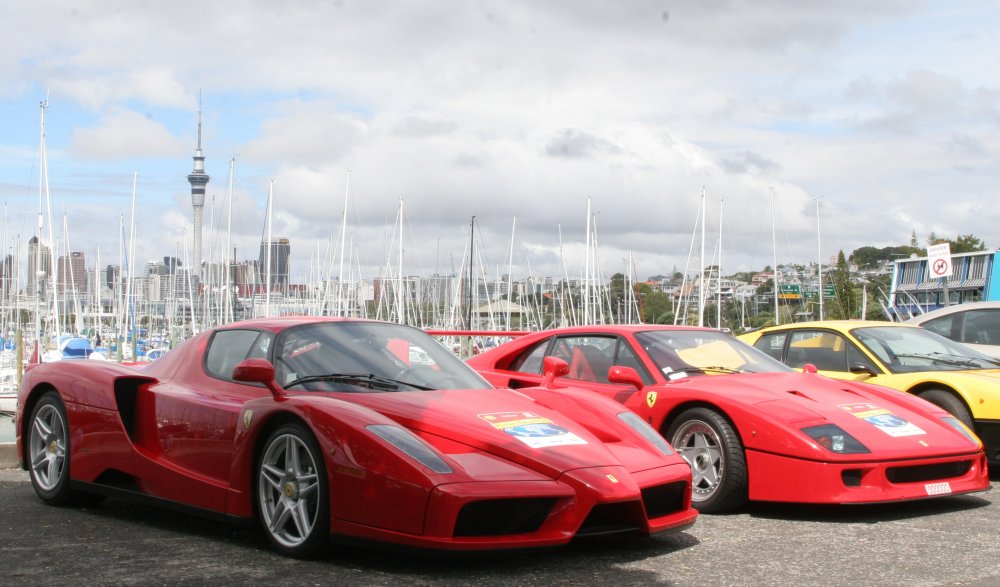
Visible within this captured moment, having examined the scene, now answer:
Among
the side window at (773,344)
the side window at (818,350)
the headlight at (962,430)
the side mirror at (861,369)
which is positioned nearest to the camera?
the headlight at (962,430)

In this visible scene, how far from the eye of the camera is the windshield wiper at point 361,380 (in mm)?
5375

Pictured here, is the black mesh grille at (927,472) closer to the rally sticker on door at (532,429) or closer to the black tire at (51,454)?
the rally sticker on door at (532,429)

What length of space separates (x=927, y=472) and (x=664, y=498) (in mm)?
2154

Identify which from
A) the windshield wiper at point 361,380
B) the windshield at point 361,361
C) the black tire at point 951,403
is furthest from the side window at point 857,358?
the windshield wiper at point 361,380

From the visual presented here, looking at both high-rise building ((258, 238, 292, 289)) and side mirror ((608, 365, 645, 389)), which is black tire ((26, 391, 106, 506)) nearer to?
side mirror ((608, 365, 645, 389))

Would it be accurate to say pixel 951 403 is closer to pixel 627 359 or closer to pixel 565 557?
pixel 627 359

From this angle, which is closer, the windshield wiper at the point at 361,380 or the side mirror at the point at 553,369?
the windshield wiper at the point at 361,380

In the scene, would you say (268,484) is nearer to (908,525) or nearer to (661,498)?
(661,498)

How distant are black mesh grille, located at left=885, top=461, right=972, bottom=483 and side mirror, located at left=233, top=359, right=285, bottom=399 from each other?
3617 millimetres

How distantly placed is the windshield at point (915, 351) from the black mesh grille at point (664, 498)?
163 inches

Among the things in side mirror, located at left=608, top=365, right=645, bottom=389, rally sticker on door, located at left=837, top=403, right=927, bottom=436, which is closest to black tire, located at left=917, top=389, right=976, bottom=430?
rally sticker on door, located at left=837, top=403, right=927, bottom=436

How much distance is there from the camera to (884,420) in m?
6.44

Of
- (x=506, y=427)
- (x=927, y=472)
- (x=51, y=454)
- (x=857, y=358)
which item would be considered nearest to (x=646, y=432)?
(x=506, y=427)

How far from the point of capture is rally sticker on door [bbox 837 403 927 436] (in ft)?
20.8
